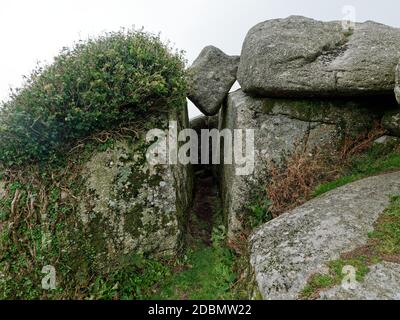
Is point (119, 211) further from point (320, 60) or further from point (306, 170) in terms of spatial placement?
point (320, 60)

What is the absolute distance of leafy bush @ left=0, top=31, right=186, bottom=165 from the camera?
7750 millimetres

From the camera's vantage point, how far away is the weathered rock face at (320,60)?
8.70 m

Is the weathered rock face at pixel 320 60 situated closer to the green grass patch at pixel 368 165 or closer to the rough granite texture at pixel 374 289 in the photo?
the green grass patch at pixel 368 165

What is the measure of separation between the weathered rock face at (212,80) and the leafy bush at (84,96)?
7.12 feet

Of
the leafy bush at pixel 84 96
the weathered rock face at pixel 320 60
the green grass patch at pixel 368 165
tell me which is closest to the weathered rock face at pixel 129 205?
the leafy bush at pixel 84 96

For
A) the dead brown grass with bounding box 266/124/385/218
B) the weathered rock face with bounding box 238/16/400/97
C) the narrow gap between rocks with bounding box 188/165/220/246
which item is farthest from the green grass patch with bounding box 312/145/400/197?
the narrow gap between rocks with bounding box 188/165/220/246

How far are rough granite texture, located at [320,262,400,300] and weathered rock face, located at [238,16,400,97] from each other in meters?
5.38

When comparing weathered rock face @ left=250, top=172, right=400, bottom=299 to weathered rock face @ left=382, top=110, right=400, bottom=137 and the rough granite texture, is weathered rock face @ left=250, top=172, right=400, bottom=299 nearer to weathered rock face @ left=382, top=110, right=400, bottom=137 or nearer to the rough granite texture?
the rough granite texture

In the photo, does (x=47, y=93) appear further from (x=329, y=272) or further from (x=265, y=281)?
(x=329, y=272)

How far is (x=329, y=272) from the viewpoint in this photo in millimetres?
5328

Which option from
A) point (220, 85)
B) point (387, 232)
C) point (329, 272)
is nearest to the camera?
point (329, 272)

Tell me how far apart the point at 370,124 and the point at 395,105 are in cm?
86

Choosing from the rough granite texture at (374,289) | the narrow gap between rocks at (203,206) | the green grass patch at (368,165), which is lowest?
the rough granite texture at (374,289)
